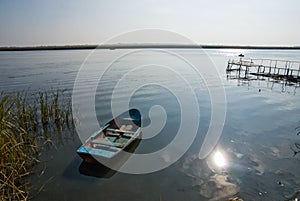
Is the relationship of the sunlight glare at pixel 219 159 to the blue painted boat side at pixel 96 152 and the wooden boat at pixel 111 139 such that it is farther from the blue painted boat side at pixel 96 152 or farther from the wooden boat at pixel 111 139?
the blue painted boat side at pixel 96 152

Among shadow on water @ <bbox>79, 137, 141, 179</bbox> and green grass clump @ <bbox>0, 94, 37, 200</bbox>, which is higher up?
green grass clump @ <bbox>0, 94, 37, 200</bbox>

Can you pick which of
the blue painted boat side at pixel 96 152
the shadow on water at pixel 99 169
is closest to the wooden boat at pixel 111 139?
the blue painted boat side at pixel 96 152

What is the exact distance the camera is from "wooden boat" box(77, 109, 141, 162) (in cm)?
724

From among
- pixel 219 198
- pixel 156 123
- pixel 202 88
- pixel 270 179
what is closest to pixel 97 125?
pixel 156 123

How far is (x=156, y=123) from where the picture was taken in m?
12.4

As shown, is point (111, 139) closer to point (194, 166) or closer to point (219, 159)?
point (194, 166)

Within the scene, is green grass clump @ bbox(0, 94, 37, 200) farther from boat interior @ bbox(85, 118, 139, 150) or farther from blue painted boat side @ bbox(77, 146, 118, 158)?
boat interior @ bbox(85, 118, 139, 150)

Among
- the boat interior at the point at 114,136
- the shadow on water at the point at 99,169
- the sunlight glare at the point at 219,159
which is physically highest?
the boat interior at the point at 114,136

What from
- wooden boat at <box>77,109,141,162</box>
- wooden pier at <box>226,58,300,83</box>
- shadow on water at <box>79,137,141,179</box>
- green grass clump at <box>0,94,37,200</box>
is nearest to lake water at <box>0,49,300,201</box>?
shadow on water at <box>79,137,141,179</box>

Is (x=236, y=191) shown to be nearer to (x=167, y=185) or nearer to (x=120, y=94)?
(x=167, y=185)

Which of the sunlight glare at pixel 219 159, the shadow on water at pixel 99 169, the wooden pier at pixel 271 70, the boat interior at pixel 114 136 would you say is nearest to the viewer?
the shadow on water at pixel 99 169

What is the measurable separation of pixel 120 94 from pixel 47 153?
36.9 feet

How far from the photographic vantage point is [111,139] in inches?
355

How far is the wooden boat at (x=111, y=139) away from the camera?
23.7 ft
